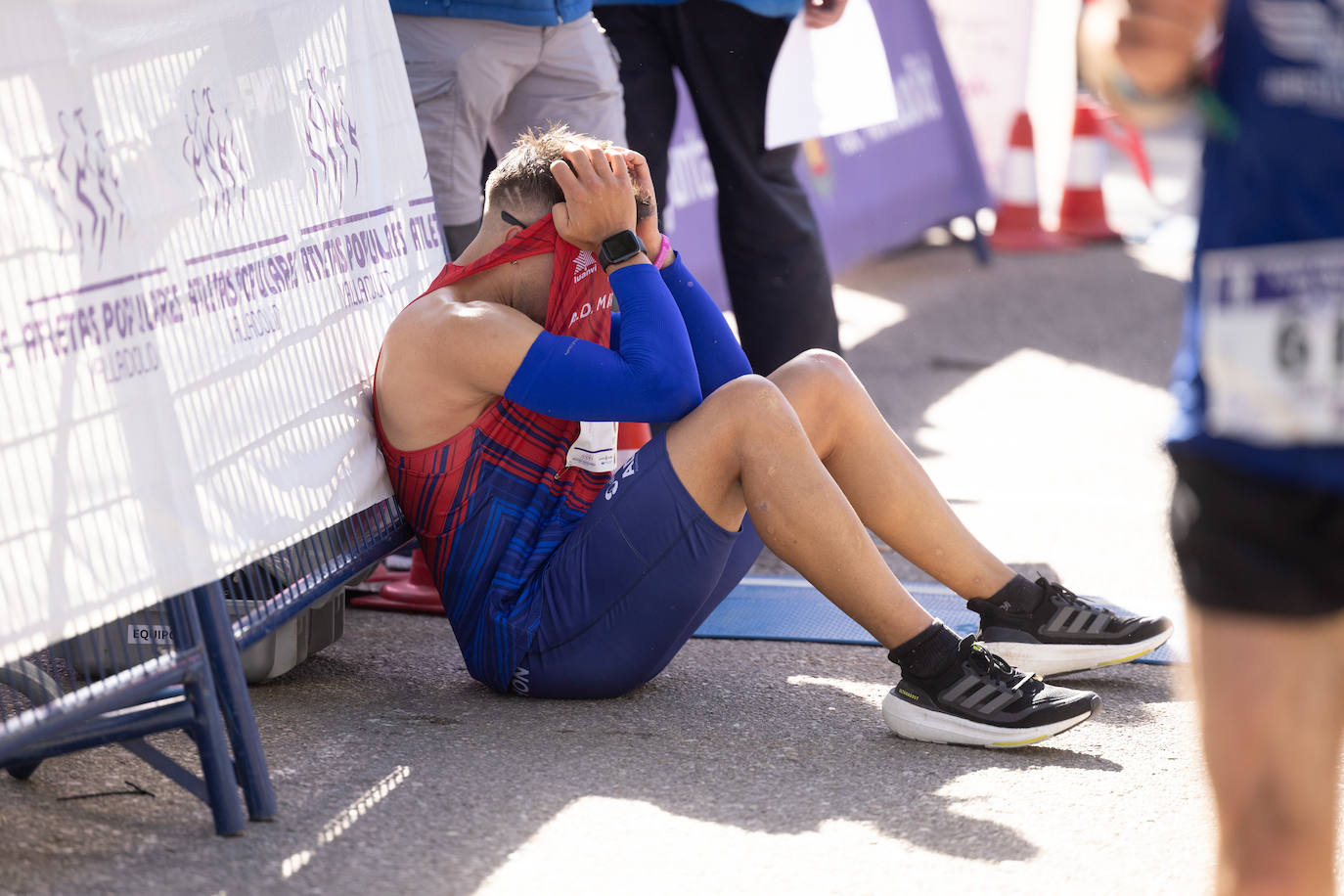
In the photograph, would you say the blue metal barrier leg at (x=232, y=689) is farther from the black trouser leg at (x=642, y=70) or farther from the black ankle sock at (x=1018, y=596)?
the black trouser leg at (x=642, y=70)

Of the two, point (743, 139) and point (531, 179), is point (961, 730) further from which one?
point (743, 139)

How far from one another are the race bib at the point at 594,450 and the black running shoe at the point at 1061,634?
31.7 inches

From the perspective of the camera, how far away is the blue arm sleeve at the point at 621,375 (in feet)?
9.55

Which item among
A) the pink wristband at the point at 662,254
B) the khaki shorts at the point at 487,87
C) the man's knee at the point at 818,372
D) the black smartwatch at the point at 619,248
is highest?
the khaki shorts at the point at 487,87

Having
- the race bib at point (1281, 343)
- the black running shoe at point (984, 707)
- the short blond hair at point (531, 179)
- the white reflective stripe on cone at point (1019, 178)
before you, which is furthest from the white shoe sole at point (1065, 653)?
the white reflective stripe on cone at point (1019, 178)

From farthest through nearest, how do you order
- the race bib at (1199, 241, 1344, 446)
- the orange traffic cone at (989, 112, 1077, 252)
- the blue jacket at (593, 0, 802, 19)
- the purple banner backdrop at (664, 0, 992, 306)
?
the orange traffic cone at (989, 112, 1077, 252) → the purple banner backdrop at (664, 0, 992, 306) → the blue jacket at (593, 0, 802, 19) → the race bib at (1199, 241, 1344, 446)

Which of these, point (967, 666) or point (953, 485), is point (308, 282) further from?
point (953, 485)

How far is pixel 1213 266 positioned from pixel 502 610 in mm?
1746

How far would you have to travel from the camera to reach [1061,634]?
3.21m

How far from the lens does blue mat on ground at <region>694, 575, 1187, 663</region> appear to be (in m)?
3.59

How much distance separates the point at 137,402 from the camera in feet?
7.87

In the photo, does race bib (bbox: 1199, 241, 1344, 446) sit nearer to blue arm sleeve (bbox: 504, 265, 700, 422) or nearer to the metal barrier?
blue arm sleeve (bbox: 504, 265, 700, 422)

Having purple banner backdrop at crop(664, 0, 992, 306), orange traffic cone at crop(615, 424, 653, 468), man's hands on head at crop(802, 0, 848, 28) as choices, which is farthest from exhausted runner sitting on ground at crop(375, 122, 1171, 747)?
purple banner backdrop at crop(664, 0, 992, 306)

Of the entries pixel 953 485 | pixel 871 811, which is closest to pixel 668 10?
pixel 953 485
